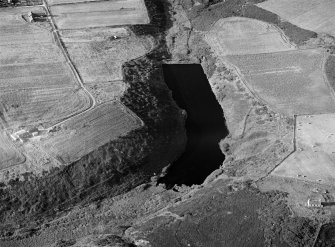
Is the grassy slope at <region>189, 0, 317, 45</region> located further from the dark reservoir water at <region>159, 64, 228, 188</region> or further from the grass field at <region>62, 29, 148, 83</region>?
the dark reservoir water at <region>159, 64, 228, 188</region>

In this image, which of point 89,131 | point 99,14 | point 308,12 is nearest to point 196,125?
point 89,131

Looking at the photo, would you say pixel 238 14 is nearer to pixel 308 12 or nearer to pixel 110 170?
pixel 308 12

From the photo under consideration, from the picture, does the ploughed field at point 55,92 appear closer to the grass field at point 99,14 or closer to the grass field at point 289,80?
the grass field at point 99,14

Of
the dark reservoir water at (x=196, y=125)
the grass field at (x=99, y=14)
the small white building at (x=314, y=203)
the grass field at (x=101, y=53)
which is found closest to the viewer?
the small white building at (x=314, y=203)

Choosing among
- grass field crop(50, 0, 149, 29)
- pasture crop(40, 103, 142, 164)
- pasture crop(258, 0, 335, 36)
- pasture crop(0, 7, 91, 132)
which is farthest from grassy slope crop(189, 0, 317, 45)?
pasture crop(40, 103, 142, 164)

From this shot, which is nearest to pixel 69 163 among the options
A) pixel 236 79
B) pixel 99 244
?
pixel 99 244

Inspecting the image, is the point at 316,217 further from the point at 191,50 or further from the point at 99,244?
the point at 191,50

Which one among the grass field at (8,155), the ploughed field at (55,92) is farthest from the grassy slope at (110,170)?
the grass field at (8,155)
